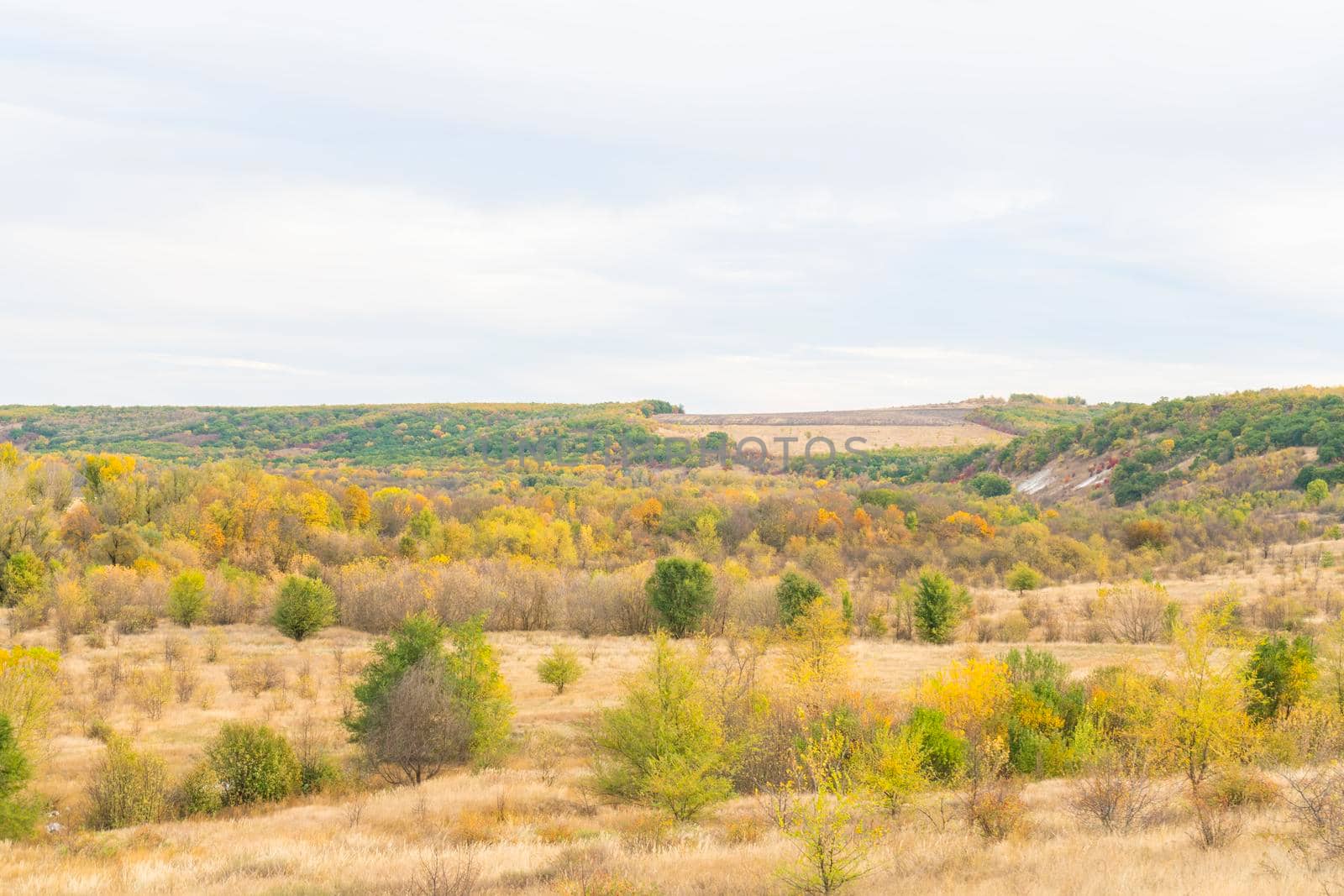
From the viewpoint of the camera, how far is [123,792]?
776 inches

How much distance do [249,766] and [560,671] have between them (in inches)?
536

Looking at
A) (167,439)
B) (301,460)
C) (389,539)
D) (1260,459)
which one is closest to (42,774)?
(389,539)

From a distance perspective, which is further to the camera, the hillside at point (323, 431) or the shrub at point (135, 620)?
the hillside at point (323, 431)

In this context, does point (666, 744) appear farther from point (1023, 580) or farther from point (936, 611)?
point (1023, 580)

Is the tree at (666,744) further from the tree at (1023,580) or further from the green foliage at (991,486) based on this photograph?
the green foliage at (991,486)

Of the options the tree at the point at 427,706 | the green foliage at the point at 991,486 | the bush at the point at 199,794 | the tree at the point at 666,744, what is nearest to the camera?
the tree at the point at 666,744

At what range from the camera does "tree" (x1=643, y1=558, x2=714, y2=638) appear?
47.5m

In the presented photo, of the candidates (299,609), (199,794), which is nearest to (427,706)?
(199,794)

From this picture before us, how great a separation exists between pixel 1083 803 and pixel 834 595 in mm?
38434

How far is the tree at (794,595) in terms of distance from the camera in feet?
143

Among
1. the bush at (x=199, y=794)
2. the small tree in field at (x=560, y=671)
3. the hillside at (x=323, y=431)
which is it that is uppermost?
the hillside at (x=323, y=431)

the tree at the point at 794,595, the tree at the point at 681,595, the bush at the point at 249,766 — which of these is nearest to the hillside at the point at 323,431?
the tree at the point at 681,595

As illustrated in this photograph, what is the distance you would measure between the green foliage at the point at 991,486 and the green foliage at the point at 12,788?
90354mm

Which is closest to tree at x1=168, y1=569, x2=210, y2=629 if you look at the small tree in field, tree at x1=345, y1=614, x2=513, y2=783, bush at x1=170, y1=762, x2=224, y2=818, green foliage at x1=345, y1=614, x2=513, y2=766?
the small tree in field
